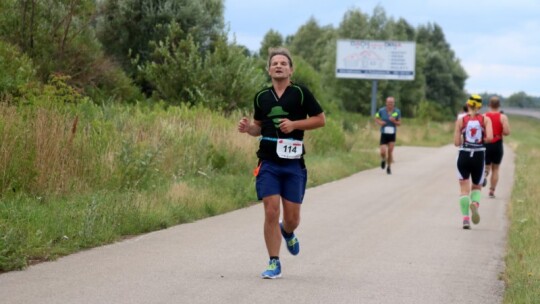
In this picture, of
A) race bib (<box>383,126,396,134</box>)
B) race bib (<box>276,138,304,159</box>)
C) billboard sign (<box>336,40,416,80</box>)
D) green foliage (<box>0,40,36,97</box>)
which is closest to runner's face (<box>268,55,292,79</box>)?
race bib (<box>276,138,304,159</box>)

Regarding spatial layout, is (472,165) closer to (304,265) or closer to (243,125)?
(304,265)

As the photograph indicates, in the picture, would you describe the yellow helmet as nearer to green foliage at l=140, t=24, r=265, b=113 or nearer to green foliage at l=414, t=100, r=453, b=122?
green foliage at l=140, t=24, r=265, b=113

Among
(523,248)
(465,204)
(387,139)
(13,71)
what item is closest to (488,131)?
(465,204)

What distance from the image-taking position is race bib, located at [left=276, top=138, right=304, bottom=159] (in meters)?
7.90

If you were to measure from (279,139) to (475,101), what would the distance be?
542cm

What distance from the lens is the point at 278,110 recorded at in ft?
26.1

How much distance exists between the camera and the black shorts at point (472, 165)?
12.7m

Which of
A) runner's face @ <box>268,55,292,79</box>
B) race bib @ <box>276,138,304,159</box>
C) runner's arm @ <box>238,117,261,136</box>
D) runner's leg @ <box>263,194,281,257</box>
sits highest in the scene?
runner's face @ <box>268,55,292,79</box>

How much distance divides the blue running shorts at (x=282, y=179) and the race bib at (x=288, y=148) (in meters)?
0.11

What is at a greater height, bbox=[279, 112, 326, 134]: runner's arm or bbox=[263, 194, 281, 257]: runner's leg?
bbox=[279, 112, 326, 134]: runner's arm

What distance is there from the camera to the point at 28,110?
40.6ft

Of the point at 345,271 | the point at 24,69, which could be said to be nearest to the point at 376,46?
the point at 24,69

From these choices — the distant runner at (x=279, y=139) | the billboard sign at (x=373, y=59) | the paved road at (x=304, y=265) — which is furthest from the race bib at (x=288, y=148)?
the billboard sign at (x=373, y=59)

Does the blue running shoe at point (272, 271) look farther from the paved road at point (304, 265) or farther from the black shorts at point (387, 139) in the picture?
the black shorts at point (387, 139)
